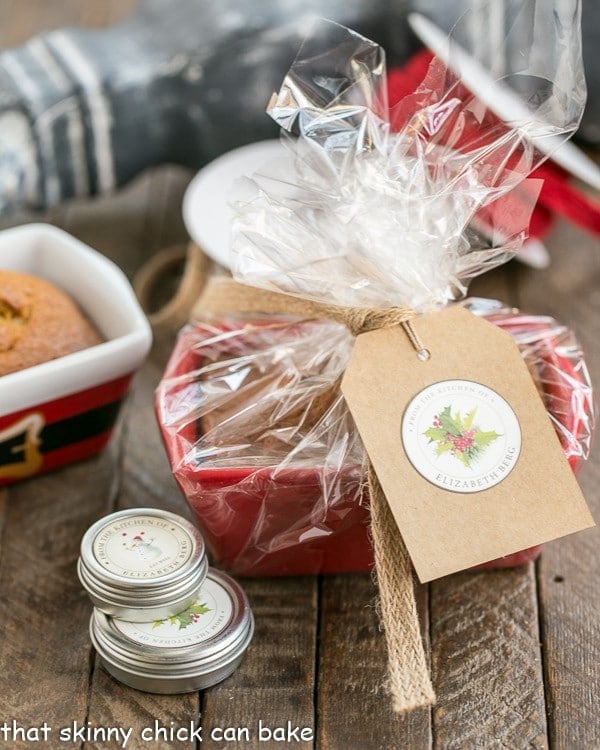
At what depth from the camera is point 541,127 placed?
74 centimetres

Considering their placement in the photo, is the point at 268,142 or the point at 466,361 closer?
the point at 466,361

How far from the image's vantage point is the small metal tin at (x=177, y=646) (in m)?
0.71

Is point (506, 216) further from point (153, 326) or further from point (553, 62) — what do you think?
point (153, 326)

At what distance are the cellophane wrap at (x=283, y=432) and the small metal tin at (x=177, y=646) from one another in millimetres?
69

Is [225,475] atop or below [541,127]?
below

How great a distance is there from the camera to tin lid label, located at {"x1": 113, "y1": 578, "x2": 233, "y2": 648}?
716mm

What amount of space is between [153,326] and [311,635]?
41 centimetres

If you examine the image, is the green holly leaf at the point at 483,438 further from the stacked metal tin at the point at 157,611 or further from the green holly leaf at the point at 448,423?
the stacked metal tin at the point at 157,611

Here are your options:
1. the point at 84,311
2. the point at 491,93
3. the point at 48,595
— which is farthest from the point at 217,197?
the point at 48,595

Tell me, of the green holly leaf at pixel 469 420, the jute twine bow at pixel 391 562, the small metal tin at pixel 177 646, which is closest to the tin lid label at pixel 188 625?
the small metal tin at pixel 177 646

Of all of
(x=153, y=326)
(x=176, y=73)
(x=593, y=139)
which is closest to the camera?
(x=153, y=326)

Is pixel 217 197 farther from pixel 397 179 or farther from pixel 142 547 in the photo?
→ pixel 142 547

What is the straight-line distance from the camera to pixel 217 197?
1.11m

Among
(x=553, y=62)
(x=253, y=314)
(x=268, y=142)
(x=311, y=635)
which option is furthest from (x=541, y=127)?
(x=268, y=142)
